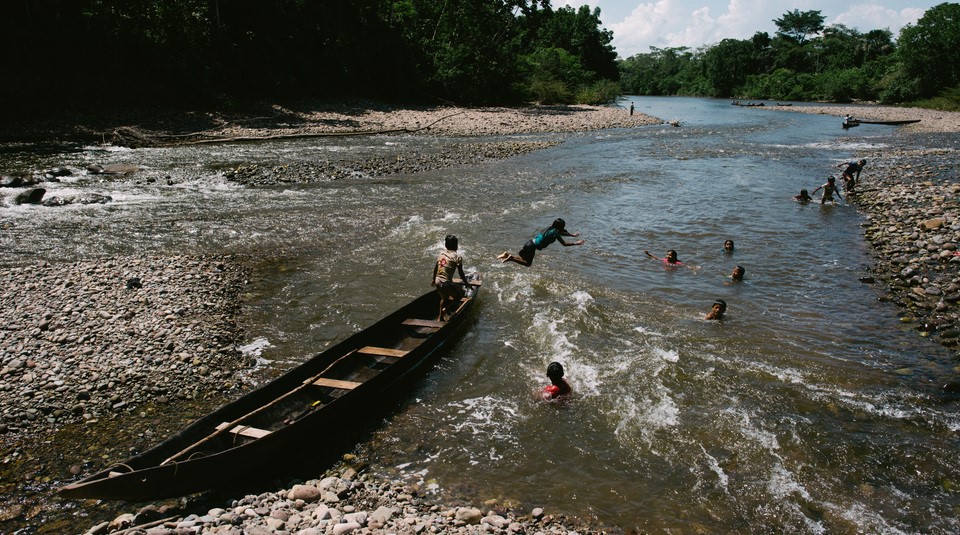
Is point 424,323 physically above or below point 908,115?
below

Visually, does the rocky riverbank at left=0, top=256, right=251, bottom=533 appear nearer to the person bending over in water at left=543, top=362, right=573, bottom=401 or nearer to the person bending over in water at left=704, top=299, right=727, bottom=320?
the person bending over in water at left=543, top=362, right=573, bottom=401

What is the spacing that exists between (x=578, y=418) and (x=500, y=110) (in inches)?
1824

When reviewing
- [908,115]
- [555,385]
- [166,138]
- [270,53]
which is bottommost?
[555,385]

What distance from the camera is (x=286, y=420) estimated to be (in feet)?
26.2

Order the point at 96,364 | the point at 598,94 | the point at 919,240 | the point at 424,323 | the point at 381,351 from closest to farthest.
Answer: the point at 96,364, the point at 381,351, the point at 424,323, the point at 919,240, the point at 598,94

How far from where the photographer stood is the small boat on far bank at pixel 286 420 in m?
6.04

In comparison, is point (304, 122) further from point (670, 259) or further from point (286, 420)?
point (286, 420)

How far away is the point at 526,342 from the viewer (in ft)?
37.1

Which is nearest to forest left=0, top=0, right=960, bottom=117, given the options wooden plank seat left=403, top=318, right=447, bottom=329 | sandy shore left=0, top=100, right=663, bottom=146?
sandy shore left=0, top=100, right=663, bottom=146

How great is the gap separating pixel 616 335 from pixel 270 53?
41.5 m

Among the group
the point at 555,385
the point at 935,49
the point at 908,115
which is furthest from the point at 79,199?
the point at 935,49

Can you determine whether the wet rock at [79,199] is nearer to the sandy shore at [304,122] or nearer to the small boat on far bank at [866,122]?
the sandy shore at [304,122]

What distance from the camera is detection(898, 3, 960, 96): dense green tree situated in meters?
63.2

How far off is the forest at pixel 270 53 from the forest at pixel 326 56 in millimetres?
96
